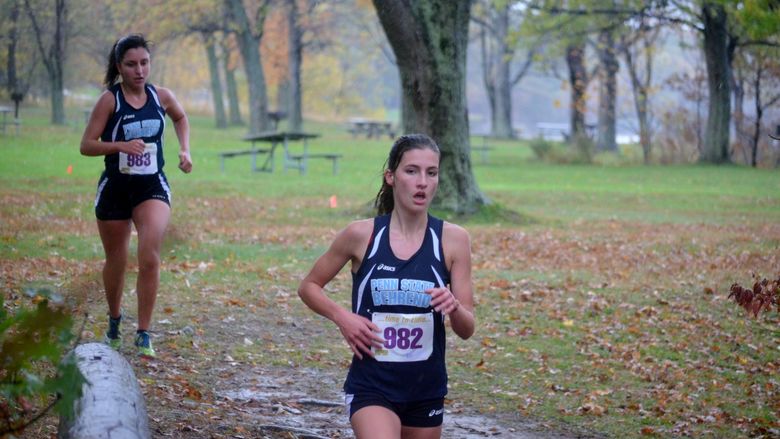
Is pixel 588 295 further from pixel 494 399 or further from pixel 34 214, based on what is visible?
pixel 34 214

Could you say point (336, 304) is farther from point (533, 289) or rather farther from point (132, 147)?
point (533, 289)

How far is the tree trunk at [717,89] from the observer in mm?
35750

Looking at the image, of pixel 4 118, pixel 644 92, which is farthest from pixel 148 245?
pixel 644 92

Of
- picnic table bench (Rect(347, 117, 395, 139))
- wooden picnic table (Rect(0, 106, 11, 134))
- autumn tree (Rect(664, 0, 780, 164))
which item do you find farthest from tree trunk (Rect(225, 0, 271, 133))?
wooden picnic table (Rect(0, 106, 11, 134))

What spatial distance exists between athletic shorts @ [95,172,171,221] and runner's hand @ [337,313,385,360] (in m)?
3.33

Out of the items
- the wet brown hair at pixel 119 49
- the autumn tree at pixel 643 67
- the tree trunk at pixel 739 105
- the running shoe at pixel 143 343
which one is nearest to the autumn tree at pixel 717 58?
the tree trunk at pixel 739 105

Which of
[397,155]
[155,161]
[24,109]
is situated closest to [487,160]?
[24,109]

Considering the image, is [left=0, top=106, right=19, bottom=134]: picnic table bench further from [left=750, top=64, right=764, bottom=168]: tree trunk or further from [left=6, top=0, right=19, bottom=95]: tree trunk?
[left=750, top=64, right=764, bottom=168]: tree trunk

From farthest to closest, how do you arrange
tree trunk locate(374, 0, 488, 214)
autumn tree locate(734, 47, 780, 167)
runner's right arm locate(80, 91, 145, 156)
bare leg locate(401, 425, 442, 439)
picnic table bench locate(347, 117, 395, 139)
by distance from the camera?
1. picnic table bench locate(347, 117, 395, 139)
2. autumn tree locate(734, 47, 780, 167)
3. tree trunk locate(374, 0, 488, 214)
4. runner's right arm locate(80, 91, 145, 156)
5. bare leg locate(401, 425, 442, 439)

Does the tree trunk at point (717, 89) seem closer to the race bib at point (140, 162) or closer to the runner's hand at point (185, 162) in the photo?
the runner's hand at point (185, 162)

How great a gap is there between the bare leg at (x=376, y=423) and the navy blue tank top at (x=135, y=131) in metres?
3.46

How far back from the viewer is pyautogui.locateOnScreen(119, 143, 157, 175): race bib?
7273mm

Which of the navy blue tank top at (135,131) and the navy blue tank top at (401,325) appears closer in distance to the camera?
the navy blue tank top at (401,325)

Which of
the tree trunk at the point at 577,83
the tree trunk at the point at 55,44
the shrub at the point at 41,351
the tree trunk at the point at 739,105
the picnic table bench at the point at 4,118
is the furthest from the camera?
the tree trunk at the point at 577,83
